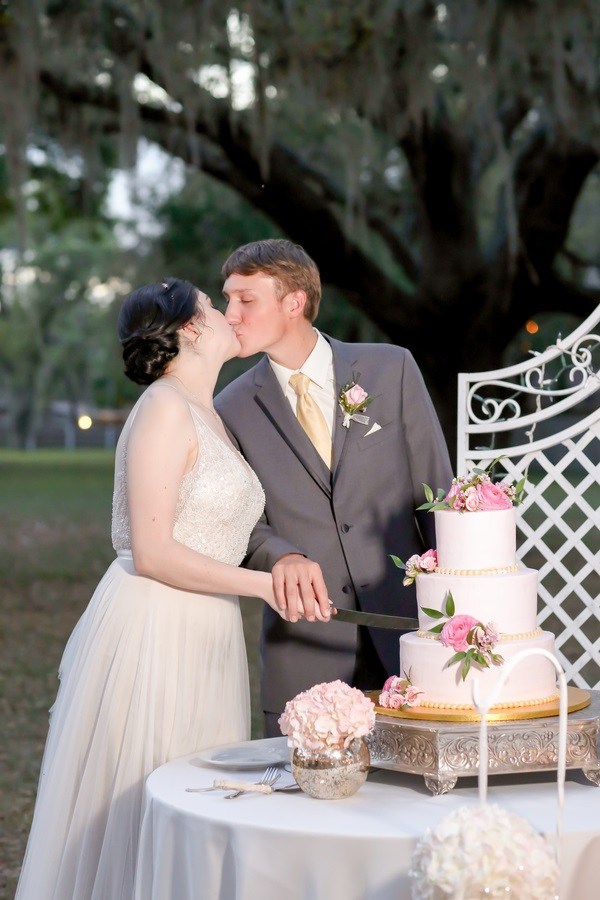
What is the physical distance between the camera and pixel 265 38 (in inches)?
417

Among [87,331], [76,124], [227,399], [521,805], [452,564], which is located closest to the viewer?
[521,805]

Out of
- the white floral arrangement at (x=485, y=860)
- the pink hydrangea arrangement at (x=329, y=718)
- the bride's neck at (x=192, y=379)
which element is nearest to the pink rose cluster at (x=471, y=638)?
the pink hydrangea arrangement at (x=329, y=718)

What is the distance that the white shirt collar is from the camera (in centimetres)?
391

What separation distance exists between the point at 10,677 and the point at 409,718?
273 inches

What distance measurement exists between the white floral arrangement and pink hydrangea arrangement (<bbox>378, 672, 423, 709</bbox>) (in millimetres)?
740

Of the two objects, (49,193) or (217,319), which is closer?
(217,319)

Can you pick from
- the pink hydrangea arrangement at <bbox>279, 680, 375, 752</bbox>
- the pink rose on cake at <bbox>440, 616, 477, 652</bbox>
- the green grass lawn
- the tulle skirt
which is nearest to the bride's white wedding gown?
the tulle skirt

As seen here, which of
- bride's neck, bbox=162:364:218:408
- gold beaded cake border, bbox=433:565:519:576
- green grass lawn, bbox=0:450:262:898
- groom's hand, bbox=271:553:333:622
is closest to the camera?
gold beaded cake border, bbox=433:565:519:576

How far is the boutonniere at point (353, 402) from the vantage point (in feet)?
12.2

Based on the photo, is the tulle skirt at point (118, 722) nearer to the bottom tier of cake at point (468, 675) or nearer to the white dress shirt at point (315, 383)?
the bottom tier of cake at point (468, 675)

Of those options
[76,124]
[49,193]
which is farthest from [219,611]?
[49,193]

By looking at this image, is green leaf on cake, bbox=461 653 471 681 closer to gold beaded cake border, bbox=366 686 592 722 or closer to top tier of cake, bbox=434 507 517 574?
gold beaded cake border, bbox=366 686 592 722

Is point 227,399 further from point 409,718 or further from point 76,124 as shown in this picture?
point 76,124

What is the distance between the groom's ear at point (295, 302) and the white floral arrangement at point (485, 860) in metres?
2.09
